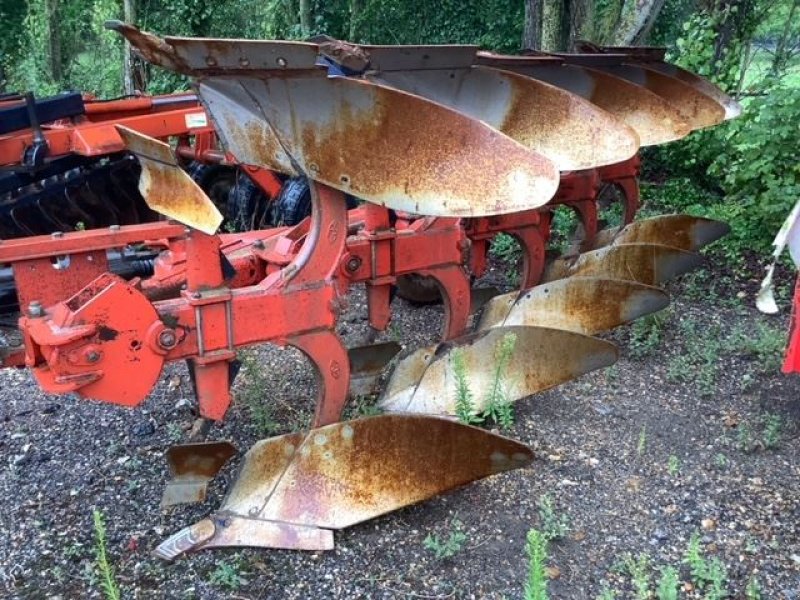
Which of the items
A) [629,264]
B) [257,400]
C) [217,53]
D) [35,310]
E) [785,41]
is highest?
[217,53]

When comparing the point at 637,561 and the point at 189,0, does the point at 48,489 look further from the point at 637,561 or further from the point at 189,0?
the point at 189,0

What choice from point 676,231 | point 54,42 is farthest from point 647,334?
point 54,42

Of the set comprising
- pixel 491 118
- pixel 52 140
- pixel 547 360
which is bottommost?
pixel 547 360

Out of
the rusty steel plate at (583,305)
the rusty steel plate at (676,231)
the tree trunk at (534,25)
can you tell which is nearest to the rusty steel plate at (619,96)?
the rusty steel plate at (583,305)

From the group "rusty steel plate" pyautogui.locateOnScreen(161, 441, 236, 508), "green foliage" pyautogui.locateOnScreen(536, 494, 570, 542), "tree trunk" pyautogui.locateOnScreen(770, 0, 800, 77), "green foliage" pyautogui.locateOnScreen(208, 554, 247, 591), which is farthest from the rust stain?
"tree trunk" pyautogui.locateOnScreen(770, 0, 800, 77)

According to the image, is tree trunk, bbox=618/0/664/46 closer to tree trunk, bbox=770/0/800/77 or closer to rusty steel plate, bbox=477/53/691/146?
rusty steel plate, bbox=477/53/691/146

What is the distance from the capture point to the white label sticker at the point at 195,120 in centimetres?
492

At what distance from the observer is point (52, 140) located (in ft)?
14.3

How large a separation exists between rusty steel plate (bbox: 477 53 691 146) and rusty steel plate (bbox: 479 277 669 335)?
746mm

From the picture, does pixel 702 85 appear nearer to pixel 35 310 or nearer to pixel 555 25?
pixel 555 25

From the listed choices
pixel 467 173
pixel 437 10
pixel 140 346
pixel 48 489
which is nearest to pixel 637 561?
pixel 467 173

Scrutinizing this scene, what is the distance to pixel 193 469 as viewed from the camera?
104 inches

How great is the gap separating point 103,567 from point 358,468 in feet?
2.75

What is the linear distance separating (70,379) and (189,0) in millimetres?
10958
